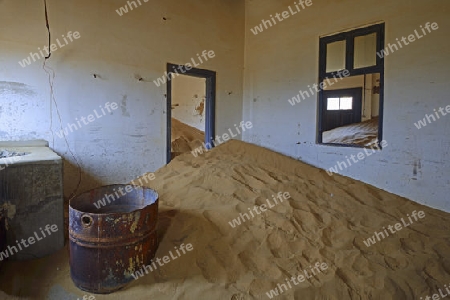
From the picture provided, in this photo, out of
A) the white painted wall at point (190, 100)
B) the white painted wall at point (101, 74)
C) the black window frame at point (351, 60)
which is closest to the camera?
the white painted wall at point (101, 74)

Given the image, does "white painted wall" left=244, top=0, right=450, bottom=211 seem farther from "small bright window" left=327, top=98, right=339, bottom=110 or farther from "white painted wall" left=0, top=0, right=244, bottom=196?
"small bright window" left=327, top=98, right=339, bottom=110

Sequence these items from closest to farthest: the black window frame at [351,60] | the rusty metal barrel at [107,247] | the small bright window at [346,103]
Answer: the rusty metal barrel at [107,247] → the black window frame at [351,60] → the small bright window at [346,103]

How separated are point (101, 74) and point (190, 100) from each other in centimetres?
396

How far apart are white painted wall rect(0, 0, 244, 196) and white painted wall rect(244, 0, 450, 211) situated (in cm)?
121

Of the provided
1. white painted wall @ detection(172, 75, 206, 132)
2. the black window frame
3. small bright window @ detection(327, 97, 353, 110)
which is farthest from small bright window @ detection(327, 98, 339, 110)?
the black window frame

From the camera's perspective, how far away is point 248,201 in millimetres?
3621

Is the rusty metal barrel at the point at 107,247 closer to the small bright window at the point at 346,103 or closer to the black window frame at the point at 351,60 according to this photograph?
the black window frame at the point at 351,60

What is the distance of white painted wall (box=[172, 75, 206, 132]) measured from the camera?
7941 millimetres

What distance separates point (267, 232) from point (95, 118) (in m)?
2.99

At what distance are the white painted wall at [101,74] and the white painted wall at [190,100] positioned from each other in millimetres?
2316

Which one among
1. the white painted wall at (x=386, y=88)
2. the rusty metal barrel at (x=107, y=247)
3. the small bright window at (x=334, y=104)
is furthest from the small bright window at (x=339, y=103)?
the rusty metal barrel at (x=107, y=247)

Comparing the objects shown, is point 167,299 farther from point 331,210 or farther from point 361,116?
point 361,116

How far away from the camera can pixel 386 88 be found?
428 centimetres

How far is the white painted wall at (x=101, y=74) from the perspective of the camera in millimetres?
3777
